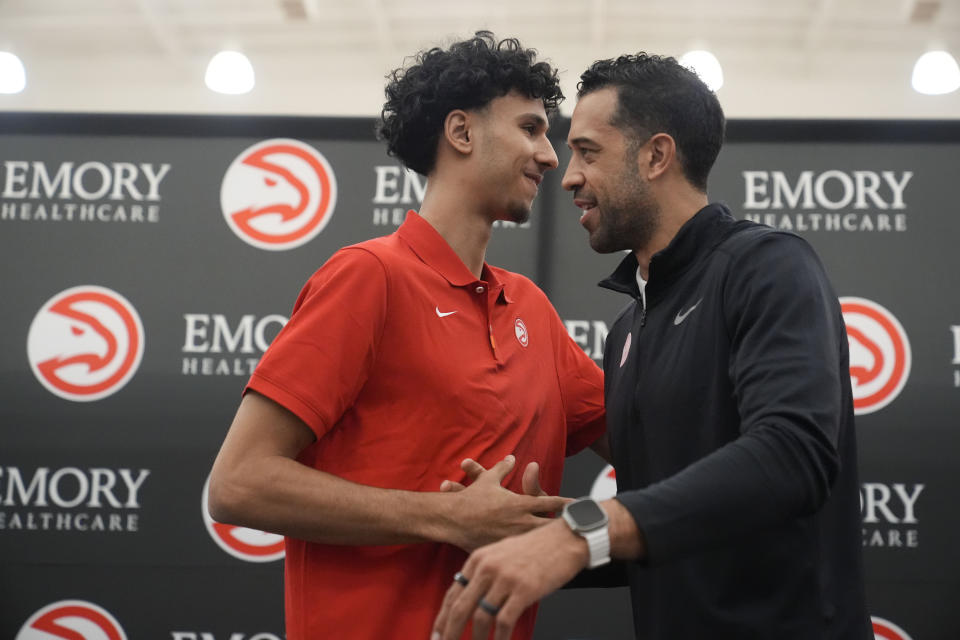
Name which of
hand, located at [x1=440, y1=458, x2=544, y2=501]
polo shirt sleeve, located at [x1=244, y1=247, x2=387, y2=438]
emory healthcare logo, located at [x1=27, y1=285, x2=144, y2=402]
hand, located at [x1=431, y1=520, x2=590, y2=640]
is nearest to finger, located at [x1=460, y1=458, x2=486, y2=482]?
hand, located at [x1=440, y1=458, x2=544, y2=501]

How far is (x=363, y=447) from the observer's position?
1.64 m

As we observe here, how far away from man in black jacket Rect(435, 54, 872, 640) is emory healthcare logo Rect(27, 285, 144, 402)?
1.47 metres

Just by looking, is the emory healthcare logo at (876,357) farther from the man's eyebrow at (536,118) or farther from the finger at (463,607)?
the finger at (463,607)

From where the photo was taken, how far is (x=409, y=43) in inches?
256

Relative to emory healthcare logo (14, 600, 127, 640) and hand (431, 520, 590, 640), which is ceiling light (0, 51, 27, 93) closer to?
emory healthcare logo (14, 600, 127, 640)

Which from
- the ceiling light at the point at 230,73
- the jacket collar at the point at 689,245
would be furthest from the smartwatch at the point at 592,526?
the ceiling light at the point at 230,73

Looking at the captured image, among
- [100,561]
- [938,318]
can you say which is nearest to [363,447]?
[100,561]

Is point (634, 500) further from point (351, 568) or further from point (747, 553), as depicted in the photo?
point (351, 568)

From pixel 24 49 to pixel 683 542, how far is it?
6.87 metres

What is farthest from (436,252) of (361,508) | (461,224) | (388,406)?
(361,508)

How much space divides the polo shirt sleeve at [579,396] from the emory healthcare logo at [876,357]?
37.7 inches

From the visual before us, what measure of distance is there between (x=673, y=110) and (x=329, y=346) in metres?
0.82

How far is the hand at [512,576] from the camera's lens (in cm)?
110

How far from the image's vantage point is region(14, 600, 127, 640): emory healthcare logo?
8.44ft
